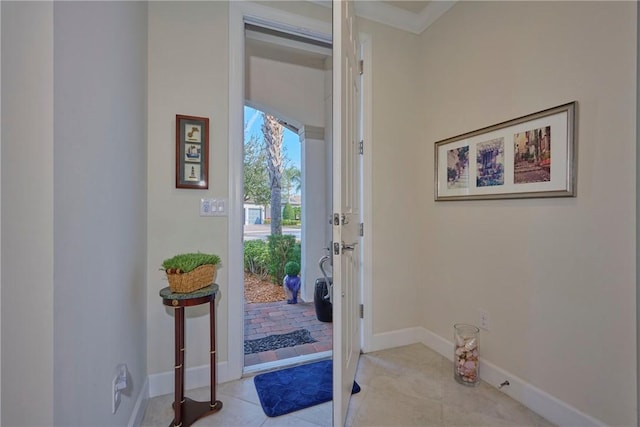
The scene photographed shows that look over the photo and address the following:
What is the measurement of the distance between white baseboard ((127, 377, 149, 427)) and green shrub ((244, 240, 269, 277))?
5.65 ft

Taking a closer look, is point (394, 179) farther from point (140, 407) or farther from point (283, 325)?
point (140, 407)

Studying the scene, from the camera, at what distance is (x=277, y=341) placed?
248 cm

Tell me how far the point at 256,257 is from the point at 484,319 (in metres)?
2.35

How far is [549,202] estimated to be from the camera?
1.49 metres

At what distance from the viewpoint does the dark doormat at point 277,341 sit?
7.71 feet

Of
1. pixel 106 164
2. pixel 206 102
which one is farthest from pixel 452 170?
pixel 106 164

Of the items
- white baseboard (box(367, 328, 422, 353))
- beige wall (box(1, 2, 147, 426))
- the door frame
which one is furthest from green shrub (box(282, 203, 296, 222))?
beige wall (box(1, 2, 147, 426))

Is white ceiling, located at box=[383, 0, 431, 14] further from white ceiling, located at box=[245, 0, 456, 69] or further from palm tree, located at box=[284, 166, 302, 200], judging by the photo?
palm tree, located at box=[284, 166, 302, 200]

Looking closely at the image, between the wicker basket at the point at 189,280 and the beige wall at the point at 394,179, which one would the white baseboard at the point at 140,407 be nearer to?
the wicker basket at the point at 189,280

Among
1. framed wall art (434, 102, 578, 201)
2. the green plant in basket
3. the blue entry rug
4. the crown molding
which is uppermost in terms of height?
the crown molding

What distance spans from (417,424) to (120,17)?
2.25 metres

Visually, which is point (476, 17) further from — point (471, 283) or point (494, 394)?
point (494, 394)

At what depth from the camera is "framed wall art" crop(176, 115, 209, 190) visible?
5.62 ft

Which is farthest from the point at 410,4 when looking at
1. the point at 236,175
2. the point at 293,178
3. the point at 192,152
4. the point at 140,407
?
the point at 140,407
